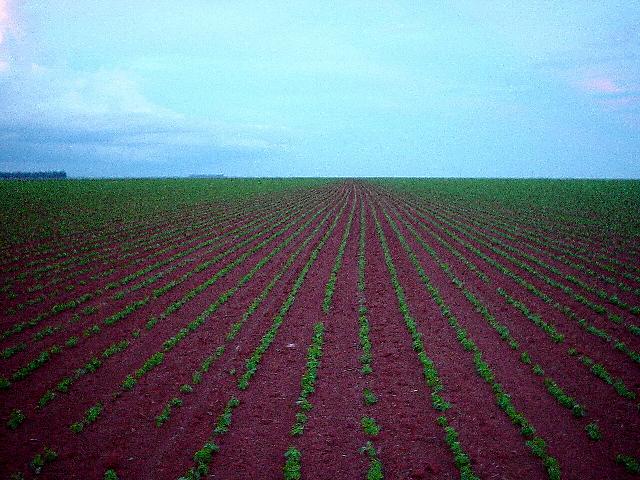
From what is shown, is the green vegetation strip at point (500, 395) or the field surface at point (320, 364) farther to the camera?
the field surface at point (320, 364)

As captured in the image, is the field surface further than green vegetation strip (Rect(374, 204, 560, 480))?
Yes

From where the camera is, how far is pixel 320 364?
845cm

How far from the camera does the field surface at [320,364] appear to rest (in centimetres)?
586

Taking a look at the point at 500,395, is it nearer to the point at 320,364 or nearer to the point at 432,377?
the point at 432,377

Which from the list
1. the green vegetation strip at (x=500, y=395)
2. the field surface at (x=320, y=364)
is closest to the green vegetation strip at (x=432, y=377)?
the field surface at (x=320, y=364)

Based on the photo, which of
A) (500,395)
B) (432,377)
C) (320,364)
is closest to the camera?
(500,395)

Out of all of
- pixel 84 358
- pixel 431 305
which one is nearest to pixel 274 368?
pixel 84 358

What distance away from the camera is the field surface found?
5855 mm

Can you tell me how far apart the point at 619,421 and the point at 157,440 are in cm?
850

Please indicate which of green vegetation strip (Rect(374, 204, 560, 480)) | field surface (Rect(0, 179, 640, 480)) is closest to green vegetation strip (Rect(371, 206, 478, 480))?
field surface (Rect(0, 179, 640, 480))

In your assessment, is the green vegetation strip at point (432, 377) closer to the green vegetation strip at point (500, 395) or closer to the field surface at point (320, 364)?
the field surface at point (320, 364)

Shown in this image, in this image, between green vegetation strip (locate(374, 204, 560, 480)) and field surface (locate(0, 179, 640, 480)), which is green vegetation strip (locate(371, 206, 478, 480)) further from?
green vegetation strip (locate(374, 204, 560, 480))

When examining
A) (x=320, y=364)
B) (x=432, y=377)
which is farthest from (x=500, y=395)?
(x=320, y=364)

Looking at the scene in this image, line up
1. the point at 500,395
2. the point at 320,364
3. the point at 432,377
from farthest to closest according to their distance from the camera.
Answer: the point at 320,364, the point at 432,377, the point at 500,395
